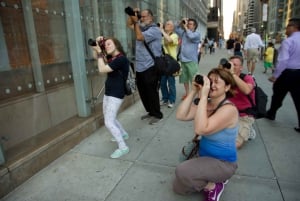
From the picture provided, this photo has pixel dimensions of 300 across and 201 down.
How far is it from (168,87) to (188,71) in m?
0.56

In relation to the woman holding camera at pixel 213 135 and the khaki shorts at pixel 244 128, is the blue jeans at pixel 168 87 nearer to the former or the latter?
the khaki shorts at pixel 244 128

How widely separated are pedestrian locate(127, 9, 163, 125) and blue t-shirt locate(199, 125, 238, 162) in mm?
2075

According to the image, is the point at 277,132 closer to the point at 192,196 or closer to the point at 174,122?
the point at 174,122

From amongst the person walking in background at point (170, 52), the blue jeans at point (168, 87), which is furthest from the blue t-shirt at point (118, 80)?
the blue jeans at point (168, 87)

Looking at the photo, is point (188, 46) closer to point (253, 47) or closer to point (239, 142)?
point (239, 142)

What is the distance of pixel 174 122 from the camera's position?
4.52 meters

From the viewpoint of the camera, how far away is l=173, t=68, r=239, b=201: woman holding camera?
2.09 metres

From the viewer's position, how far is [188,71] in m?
5.53

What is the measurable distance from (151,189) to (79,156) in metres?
1.21

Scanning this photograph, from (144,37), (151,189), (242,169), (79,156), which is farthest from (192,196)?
(144,37)

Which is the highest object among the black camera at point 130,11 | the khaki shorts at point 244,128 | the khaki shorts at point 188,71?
the black camera at point 130,11

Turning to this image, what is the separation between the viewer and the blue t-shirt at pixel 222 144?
218cm

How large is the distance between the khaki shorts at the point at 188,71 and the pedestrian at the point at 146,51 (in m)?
1.39

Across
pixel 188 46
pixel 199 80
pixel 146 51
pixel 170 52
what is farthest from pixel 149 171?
pixel 188 46
